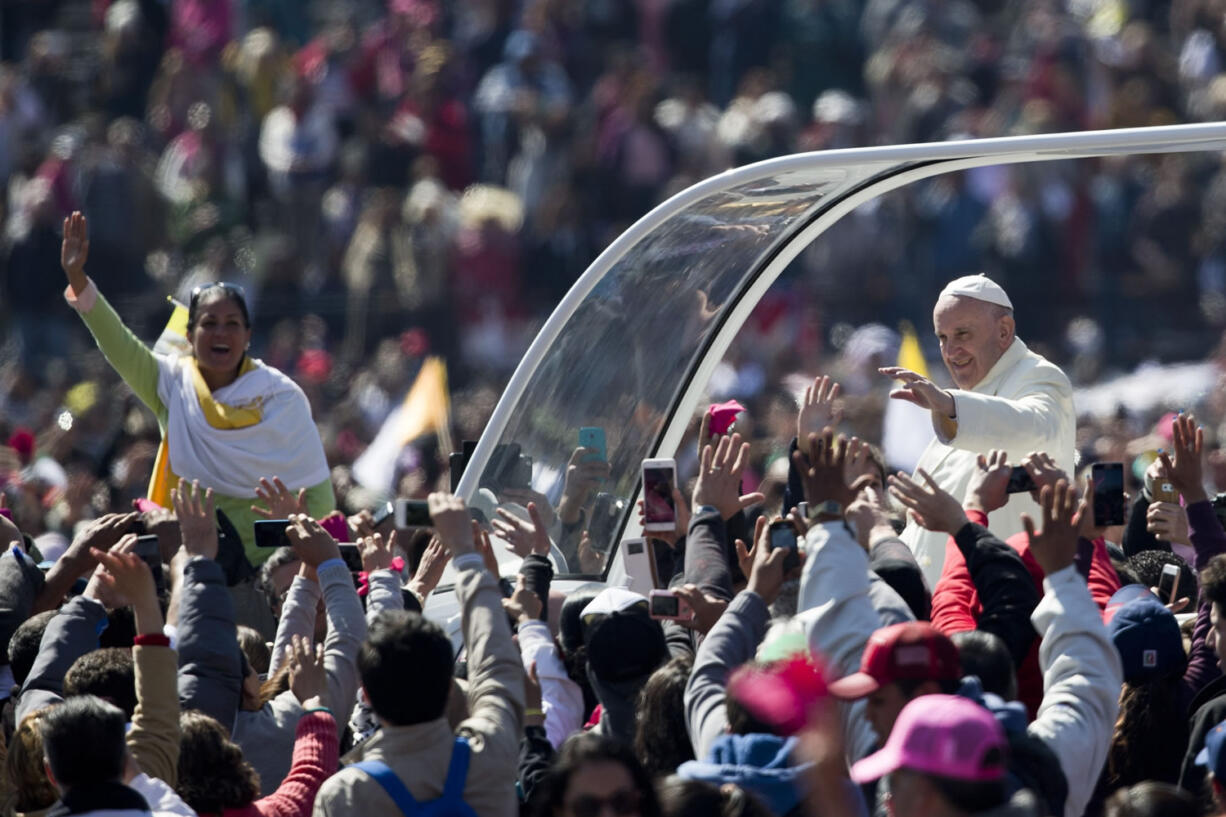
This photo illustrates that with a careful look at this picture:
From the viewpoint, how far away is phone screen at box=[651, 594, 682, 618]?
517 cm

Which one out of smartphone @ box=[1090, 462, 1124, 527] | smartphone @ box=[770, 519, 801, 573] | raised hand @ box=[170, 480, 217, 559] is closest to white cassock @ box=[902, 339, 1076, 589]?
smartphone @ box=[1090, 462, 1124, 527]

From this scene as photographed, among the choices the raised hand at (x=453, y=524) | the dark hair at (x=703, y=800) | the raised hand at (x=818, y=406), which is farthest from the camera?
Result: the raised hand at (x=818, y=406)

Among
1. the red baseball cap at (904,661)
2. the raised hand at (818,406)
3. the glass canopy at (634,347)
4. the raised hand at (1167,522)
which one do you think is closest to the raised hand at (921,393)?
the raised hand at (818,406)

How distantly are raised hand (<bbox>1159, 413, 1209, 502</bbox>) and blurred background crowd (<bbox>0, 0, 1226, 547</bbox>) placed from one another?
845 centimetres

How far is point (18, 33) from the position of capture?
21.3 meters

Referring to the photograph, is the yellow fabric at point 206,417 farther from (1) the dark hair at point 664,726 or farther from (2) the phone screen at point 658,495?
(1) the dark hair at point 664,726

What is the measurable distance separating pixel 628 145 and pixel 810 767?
14.7 metres

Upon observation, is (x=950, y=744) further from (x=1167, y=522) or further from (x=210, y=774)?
(x=1167, y=522)

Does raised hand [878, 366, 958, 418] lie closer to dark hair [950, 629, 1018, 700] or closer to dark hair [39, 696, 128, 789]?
dark hair [950, 629, 1018, 700]

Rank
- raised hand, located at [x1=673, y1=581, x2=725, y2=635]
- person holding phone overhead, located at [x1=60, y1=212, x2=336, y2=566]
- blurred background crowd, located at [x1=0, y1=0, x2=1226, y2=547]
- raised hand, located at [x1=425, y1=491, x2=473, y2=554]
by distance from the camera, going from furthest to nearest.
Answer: blurred background crowd, located at [x1=0, y1=0, x2=1226, y2=547] < person holding phone overhead, located at [x1=60, y1=212, x2=336, y2=566] < raised hand, located at [x1=673, y1=581, x2=725, y2=635] < raised hand, located at [x1=425, y1=491, x2=473, y2=554]

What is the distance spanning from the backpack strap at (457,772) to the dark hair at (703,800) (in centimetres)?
43

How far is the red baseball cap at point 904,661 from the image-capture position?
4.05m

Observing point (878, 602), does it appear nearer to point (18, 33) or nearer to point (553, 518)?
point (553, 518)

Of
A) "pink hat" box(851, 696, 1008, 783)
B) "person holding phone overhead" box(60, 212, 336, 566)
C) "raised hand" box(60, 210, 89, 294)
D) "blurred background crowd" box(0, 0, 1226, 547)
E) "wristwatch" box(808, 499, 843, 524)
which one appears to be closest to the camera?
"pink hat" box(851, 696, 1008, 783)
